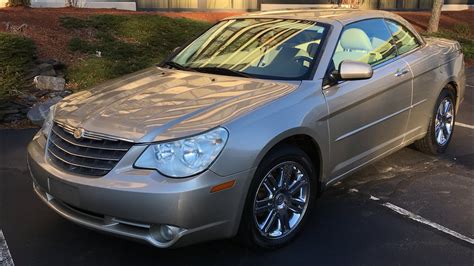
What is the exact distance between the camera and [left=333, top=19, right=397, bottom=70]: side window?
4387 millimetres

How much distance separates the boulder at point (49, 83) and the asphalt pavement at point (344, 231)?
2466 millimetres

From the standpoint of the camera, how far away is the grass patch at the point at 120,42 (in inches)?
322

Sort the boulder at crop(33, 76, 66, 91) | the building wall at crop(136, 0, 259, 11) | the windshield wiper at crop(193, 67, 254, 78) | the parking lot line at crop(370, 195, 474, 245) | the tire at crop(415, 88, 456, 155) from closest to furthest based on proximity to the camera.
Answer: the parking lot line at crop(370, 195, 474, 245)
the windshield wiper at crop(193, 67, 254, 78)
the tire at crop(415, 88, 456, 155)
the boulder at crop(33, 76, 66, 91)
the building wall at crop(136, 0, 259, 11)

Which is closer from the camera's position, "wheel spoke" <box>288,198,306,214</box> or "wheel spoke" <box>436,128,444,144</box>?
"wheel spoke" <box>288,198,306,214</box>

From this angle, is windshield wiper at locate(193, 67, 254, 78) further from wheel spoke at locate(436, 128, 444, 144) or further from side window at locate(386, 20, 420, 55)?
wheel spoke at locate(436, 128, 444, 144)

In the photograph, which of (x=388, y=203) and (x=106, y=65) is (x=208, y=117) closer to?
(x=388, y=203)

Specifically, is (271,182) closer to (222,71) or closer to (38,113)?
(222,71)

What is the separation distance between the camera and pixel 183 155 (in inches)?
122

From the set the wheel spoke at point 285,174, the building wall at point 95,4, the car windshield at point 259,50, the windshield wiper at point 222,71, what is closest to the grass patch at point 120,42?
the building wall at point 95,4

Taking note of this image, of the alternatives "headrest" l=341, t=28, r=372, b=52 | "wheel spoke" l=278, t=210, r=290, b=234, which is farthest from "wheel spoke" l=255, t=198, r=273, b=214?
"headrest" l=341, t=28, r=372, b=52

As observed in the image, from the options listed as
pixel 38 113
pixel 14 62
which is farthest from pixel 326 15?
pixel 14 62

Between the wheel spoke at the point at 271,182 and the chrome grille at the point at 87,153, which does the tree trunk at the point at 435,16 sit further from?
the chrome grille at the point at 87,153

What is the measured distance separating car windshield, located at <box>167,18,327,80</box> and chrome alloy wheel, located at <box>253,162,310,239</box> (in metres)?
0.77

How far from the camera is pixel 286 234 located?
12.1 ft
